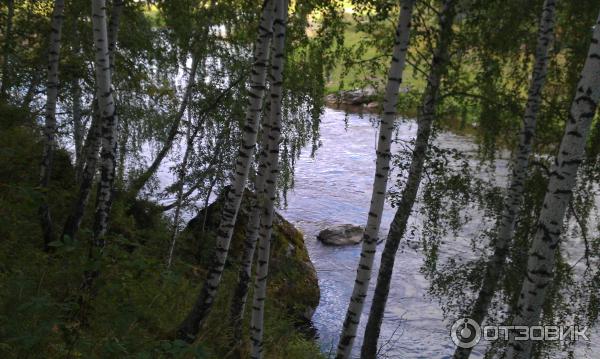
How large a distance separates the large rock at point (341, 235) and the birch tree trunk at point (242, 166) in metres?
13.2

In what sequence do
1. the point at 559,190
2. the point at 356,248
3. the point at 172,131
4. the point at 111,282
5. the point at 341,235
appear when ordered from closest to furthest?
1. the point at 559,190
2. the point at 111,282
3. the point at 172,131
4. the point at 356,248
5. the point at 341,235

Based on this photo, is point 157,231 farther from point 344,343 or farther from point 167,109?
point 344,343

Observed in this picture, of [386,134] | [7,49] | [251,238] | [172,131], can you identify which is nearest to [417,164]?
[386,134]

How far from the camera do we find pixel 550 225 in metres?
4.29

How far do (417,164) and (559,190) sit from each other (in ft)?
15.1

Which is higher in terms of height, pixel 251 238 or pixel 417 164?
pixel 417 164

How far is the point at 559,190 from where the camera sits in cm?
423

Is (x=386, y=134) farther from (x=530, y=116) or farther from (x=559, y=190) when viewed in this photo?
(x=530, y=116)

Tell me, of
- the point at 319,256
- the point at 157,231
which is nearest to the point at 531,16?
the point at 157,231

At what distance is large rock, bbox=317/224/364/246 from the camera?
1970 centimetres

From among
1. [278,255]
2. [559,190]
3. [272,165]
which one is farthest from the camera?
[278,255]

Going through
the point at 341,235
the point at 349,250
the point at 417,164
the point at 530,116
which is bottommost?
the point at 349,250

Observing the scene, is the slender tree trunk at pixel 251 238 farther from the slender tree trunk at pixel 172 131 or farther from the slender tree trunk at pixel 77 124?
the slender tree trunk at pixel 77 124

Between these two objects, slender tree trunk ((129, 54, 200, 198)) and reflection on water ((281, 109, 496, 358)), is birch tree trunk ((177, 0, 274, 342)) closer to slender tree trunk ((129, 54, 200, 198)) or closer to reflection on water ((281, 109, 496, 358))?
reflection on water ((281, 109, 496, 358))
